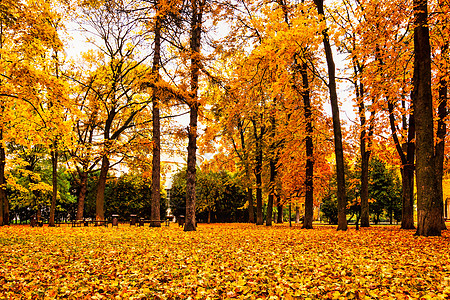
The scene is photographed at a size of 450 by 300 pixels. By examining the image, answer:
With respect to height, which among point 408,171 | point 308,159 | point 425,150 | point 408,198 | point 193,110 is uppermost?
point 193,110

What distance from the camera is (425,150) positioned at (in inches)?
376

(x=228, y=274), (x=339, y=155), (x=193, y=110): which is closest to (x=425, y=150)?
(x=339, y=155)

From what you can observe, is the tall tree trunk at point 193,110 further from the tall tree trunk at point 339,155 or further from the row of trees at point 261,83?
the tall tree trunk at point 339,155

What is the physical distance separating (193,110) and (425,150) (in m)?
9.44

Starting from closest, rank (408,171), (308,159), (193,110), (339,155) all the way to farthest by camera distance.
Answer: (339,155), (193,110), (408,171), (308,159)

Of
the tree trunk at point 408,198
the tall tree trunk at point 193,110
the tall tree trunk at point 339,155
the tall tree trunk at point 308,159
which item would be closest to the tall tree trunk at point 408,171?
the tree trunk at point 408,198

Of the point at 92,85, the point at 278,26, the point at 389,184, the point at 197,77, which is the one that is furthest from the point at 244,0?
the point at 389,184

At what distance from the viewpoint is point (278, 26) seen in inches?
546

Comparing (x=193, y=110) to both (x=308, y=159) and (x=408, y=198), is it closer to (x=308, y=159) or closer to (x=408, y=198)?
(x=308, y=159)

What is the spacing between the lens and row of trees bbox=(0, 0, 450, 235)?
1098 centimetres

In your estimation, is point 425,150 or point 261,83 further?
point 261,83

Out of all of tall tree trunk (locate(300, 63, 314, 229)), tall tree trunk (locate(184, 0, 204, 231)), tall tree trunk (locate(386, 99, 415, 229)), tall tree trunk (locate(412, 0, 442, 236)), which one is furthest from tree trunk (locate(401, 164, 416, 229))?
tall tree trunk (locate(184, 0, 204, 231))

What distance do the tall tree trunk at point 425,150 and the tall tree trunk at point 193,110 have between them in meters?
8.49

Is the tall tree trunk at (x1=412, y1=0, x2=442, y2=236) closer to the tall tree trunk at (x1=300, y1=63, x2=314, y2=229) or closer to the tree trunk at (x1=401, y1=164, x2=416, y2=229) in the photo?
the tree trunk at (x1=401, y1=164, x2=416, y2=229)
